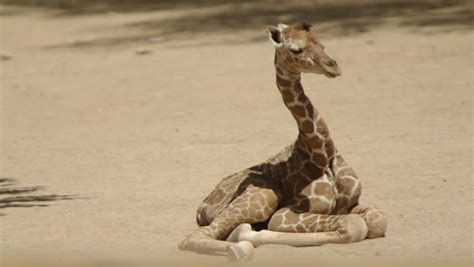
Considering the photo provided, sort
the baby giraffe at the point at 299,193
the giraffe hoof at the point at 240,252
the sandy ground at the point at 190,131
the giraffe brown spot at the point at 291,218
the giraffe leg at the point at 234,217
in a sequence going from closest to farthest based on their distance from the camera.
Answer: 1. the giraffe hoof at the point at 240,252
2. the giraffe leg at the point at 234,217
3. the baby giraffe at the point at 299,193
4. the giraffe brown spot at the point at 291,218
5. the sandy ground at the point at 190,131

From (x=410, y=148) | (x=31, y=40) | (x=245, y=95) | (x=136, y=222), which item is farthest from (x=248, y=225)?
(x=31, y=40)

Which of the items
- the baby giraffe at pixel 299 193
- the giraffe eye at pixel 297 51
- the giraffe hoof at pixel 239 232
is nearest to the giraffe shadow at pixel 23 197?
the baby giraffe at pixel 299 193

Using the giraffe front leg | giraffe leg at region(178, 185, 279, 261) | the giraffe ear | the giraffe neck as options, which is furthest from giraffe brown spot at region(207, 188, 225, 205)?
the giraffe ear

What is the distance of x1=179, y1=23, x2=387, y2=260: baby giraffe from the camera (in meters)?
8.62

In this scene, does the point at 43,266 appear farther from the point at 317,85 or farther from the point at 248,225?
the point at 317,85

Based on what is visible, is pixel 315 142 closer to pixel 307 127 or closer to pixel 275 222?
pixel 307 127

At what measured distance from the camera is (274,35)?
893 cm

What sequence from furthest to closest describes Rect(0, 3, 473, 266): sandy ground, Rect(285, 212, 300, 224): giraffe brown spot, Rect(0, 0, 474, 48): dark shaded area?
Rect(0, 0, 474, 48): dark shaded area → Rect(0, 3, 473, 266): sandy ground → Rect(285, 212, 300, 224): giraffe brown spot

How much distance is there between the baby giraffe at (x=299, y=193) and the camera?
862cm

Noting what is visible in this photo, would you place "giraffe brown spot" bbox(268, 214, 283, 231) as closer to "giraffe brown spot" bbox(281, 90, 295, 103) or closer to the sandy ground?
the sandy ground

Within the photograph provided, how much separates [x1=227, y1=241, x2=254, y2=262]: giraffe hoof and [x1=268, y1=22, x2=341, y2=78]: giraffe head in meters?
1.10

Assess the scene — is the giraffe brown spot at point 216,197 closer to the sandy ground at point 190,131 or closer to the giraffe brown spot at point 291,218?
the sandy ground at point 190,131


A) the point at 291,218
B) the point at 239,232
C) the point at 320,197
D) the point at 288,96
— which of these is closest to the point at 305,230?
the point at 291,218

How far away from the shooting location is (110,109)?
15266 millimetres
